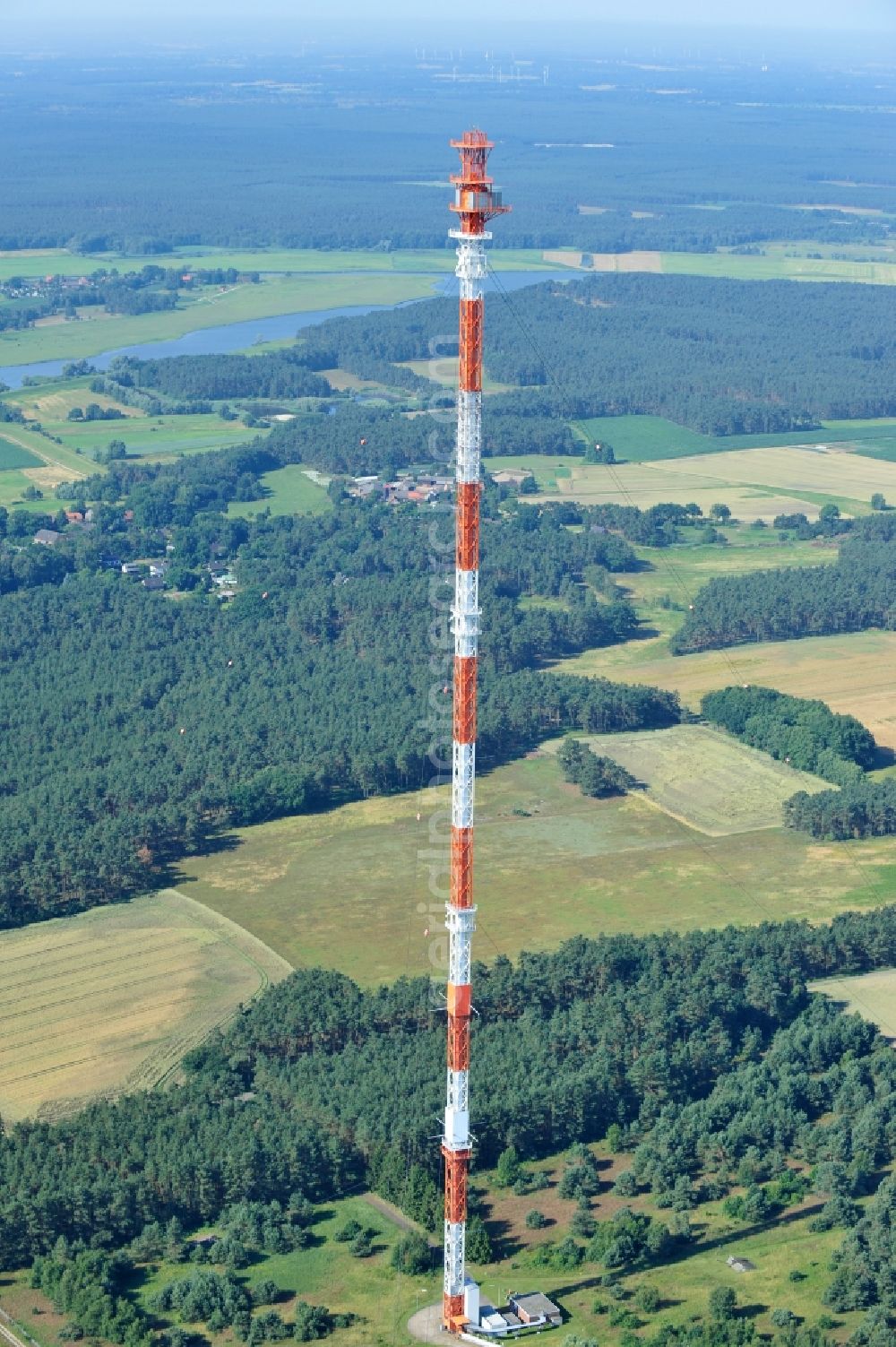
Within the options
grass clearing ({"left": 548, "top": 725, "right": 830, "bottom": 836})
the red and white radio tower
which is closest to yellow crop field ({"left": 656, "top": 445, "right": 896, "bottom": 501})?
grass clearing ({"left": 548, "top": 725, "right": 830, "bottom": 836})

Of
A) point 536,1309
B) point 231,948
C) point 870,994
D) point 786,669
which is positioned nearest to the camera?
point 536,1309

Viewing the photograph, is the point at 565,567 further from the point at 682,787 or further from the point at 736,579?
the point at 682,787

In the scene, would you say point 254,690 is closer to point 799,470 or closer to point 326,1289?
point 326,1289

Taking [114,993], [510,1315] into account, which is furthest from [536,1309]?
[114,993]

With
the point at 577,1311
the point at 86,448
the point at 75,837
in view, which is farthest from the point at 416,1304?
the point at 86,448

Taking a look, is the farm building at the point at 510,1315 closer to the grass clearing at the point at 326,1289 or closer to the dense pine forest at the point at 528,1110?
the grass clearing at the point at 326,1289

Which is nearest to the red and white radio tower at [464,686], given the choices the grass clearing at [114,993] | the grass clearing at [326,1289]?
the grass clearing at [326,1289]
